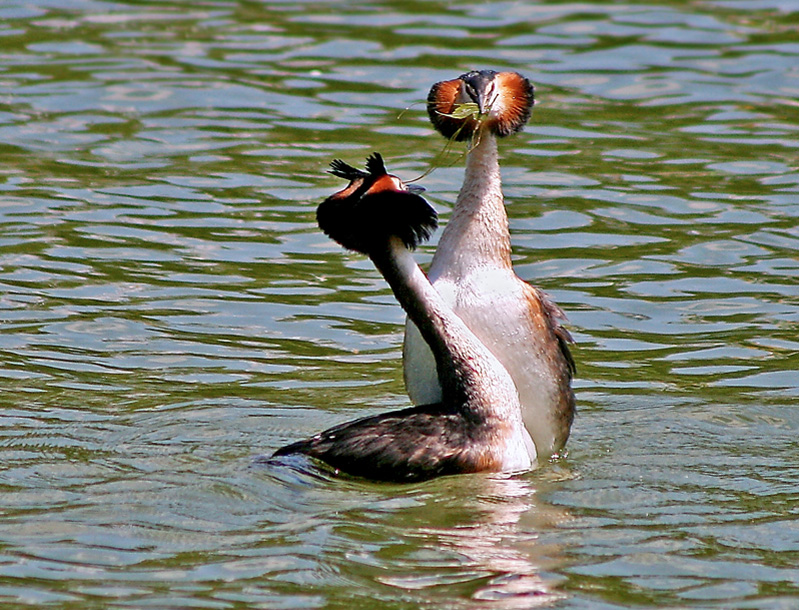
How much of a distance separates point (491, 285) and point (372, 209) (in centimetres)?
100

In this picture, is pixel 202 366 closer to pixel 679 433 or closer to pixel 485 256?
pixel 485 256

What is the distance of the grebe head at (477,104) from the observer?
8.28 metres

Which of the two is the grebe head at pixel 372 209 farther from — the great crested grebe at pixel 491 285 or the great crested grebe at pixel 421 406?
the great crested grebe at pixel 491 285

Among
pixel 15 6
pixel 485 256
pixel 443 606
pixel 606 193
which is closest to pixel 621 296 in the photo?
pixel 606 193

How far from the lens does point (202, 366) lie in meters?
9.79

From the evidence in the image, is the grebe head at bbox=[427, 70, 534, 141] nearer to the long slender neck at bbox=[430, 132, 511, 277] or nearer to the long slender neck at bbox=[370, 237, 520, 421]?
the long slender neck at bbox=[430, 132, 511, 277]

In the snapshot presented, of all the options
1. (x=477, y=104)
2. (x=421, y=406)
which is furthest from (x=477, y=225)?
(x=421, y=406)

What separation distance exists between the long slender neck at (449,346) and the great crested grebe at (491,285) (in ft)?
0.86

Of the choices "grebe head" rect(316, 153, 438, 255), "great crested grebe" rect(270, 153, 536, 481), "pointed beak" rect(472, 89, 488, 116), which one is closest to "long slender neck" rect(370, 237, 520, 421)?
"great crested grebe" rect(270, 153, 536, 481)

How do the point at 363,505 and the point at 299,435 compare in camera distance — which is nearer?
the point at 363,505

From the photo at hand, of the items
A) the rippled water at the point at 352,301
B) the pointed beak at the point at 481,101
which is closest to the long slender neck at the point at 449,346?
the rippled water at the point at 352,301

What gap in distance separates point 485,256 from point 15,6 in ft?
38.4

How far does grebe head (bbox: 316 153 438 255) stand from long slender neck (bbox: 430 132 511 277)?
66 centimetres

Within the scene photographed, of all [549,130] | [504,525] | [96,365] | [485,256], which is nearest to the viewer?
[504,525]
